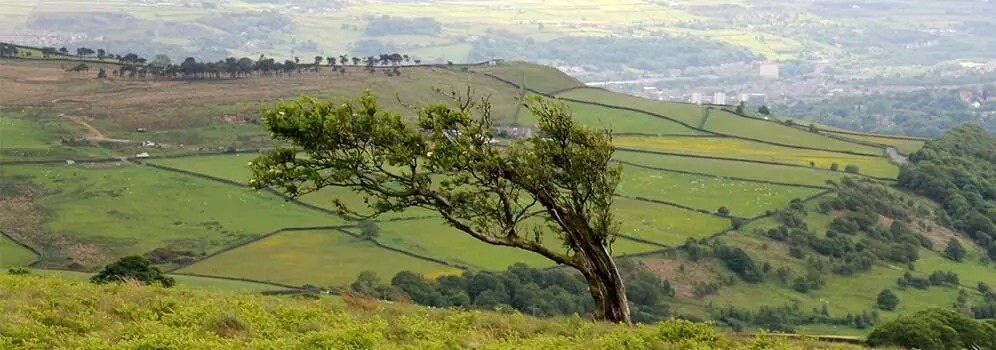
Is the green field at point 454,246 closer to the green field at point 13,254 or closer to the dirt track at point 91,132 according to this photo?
the green field at point 13,254

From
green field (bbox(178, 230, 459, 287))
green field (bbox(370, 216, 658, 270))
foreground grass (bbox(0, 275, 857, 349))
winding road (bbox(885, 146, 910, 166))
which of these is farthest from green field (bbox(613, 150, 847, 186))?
foreground grass (bbox(0, 275, 857, 349))

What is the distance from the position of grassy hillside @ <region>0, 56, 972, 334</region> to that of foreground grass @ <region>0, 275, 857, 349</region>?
24.5 metres

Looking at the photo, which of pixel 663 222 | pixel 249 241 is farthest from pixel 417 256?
pixel 663 222

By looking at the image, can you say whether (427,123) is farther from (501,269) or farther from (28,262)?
(28,262)

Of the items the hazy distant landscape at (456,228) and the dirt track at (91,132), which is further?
the dirt track at (91,132)

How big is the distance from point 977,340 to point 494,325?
18.2 m

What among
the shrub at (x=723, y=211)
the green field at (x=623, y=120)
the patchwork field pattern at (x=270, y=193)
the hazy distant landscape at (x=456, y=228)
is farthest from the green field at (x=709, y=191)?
the green field at (x=623, y=120)

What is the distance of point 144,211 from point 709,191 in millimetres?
51386

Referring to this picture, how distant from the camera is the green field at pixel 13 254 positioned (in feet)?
198

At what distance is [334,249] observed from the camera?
67625mm

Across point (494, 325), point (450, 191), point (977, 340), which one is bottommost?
point (977, 340)

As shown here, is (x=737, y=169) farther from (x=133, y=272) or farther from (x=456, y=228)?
(x=456, y=228)

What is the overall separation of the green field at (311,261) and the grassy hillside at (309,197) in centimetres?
20

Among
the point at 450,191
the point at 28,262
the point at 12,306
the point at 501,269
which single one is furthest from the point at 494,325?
the point at 28,262
